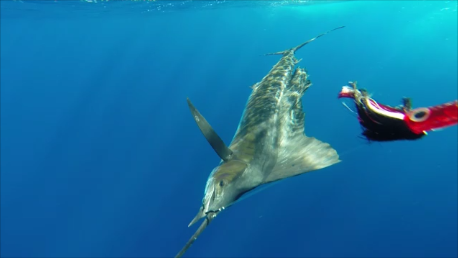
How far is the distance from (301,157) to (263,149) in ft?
1.98

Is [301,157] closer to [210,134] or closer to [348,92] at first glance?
[210,134]

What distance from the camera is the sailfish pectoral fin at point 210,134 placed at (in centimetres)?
407

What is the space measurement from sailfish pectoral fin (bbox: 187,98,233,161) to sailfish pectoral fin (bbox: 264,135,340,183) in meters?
0.71

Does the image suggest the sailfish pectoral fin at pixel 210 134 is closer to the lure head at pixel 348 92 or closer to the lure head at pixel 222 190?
the lure head at pixel 222 190

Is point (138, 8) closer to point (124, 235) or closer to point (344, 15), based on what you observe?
point (124, 235)

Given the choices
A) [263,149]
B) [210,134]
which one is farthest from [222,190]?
[263,149]

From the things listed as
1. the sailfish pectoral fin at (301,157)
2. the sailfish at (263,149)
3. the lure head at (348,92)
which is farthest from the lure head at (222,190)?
the lure head at (348,92)

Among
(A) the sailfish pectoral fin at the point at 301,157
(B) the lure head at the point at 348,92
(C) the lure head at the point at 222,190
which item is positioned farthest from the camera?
(A) the sailfish pectoral fin at the point at 301,157

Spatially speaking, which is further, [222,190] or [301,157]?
[301,157]

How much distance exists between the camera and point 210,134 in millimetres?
4133

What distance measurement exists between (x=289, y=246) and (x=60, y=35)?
144 feet

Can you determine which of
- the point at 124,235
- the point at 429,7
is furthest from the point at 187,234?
the point at 429,7

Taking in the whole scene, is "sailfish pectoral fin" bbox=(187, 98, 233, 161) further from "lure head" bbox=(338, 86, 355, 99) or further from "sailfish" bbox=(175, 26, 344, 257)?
"lure head" bbox=(338, 86, 355, 99)

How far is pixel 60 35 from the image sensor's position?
46156 millimetres
